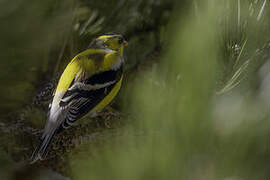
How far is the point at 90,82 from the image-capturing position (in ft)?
6.40

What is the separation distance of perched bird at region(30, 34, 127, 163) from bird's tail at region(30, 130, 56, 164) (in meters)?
0.31

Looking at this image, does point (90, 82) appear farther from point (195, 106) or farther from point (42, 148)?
point (195, 106)

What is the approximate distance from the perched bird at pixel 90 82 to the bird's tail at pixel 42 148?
31 cm

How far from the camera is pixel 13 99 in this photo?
129 centimetres

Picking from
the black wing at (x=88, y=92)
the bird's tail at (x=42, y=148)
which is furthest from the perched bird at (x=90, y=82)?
the bird's tail at (x=42, y=148)

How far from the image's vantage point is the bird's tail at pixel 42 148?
1161mm

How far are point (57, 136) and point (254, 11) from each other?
2.73 feet

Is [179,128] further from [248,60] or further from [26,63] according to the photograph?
[26,63]

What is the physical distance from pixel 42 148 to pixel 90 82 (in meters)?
0.80

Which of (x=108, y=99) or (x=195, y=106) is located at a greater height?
(x=195, y=106)

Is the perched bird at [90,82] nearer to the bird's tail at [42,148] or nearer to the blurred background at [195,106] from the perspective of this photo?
the bird's tail at [42,148]

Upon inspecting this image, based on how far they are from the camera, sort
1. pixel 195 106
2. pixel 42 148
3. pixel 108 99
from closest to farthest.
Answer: pixel 195 106, pixel 42 148, pixel 108 99

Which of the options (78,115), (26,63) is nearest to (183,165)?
(26,63)

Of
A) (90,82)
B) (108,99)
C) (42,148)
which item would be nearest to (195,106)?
(42,148)
